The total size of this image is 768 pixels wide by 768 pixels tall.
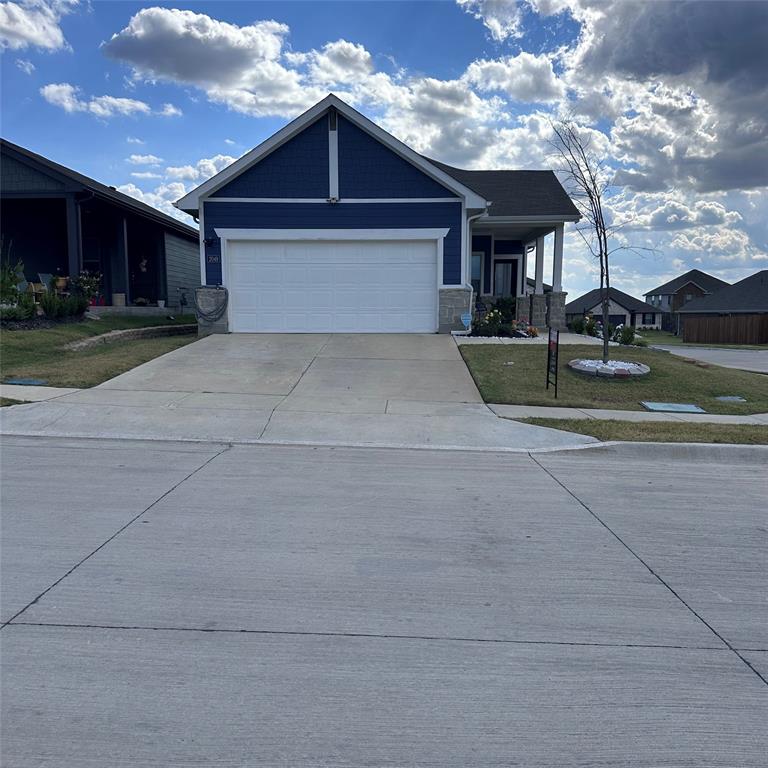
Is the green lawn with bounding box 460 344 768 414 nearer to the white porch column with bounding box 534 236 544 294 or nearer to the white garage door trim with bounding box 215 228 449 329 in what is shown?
the white garage door trim with bounding box 215 228 449 329

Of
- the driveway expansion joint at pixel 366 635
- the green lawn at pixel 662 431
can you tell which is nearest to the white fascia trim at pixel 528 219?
the green lawn at pixel 662 431

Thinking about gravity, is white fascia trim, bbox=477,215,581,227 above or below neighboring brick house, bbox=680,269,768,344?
above

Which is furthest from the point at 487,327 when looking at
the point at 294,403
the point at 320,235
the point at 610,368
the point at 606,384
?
the point at 294,403

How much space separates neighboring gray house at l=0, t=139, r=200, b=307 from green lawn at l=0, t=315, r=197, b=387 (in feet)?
12.4

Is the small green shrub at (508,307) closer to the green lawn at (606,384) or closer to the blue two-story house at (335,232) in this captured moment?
the blue two-story house at (335,232)

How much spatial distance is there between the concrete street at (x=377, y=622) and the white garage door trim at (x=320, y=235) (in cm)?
1162

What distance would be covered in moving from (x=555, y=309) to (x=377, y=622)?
1847 centimetres

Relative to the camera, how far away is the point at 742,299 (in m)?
56.6

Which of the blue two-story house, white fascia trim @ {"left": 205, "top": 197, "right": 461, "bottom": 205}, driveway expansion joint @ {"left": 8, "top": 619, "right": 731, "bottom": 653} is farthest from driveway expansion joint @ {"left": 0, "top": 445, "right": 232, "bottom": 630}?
white fascia trim @ {"left": 205, "top": 197, "right": 461, "bottom": 205}

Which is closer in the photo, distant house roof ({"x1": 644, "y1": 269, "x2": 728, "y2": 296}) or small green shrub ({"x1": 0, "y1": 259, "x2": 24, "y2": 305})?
small green shrub ({"x1": 0, "y1": 259, "x2": 24, "y2": 305})

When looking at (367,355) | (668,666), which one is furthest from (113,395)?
(668,666)

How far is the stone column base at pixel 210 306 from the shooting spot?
57.3 ft

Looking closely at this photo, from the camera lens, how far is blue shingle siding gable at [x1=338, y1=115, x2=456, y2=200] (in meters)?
17.6

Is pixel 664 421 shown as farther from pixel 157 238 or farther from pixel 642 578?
pixel 157 238
